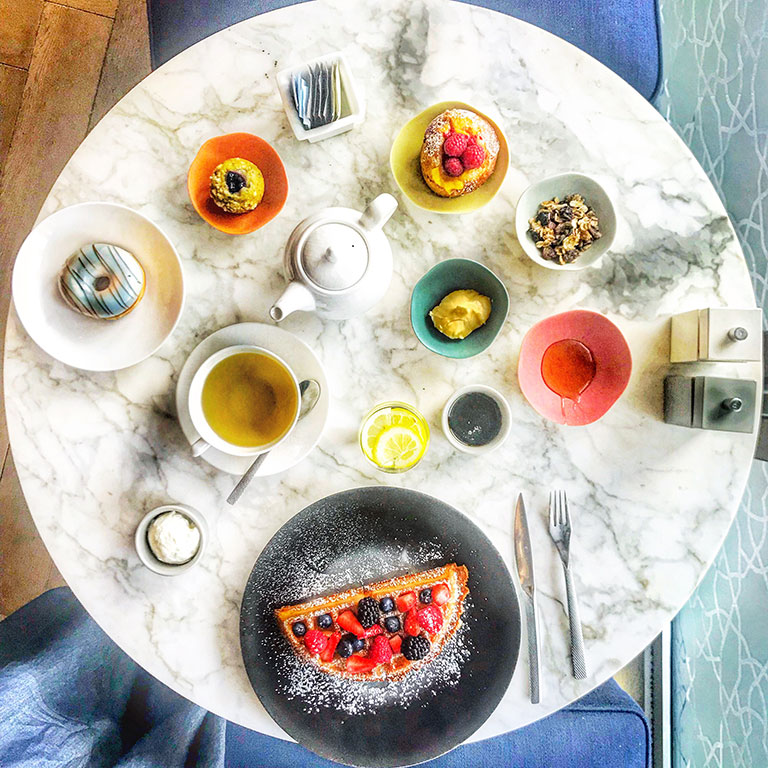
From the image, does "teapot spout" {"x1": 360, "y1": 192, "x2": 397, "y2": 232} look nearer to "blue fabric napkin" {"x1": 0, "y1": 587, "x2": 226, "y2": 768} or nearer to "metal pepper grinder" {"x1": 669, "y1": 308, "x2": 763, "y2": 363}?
"metal pepper grinder" {"x1": 669, "y1": 308, "x2": 763, "y2": 363}

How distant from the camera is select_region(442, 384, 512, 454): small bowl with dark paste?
1.26 metres

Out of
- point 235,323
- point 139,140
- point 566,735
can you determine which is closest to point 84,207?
point 139,140

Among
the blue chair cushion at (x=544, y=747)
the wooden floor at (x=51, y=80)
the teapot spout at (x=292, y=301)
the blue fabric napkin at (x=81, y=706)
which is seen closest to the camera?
the teapot spout at (x=292, y=301)

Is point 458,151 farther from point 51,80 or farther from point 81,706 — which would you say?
point 51,80

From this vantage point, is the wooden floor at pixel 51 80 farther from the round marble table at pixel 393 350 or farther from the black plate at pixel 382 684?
the black plate at pixel 382 684

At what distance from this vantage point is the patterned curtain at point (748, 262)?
5.09 ft

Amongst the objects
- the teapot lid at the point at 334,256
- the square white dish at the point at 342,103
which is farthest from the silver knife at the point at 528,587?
the square white dish at the point at 342,103

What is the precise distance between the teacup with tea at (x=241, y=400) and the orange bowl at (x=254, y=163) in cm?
23

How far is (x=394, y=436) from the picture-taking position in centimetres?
127

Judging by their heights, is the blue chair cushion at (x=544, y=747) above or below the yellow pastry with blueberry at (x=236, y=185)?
below

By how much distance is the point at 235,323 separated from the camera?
1.30m

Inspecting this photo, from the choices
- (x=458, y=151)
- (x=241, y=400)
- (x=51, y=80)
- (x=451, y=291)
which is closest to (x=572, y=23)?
(x=458, y=151)

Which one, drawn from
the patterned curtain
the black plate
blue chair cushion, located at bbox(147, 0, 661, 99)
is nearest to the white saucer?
the black plate

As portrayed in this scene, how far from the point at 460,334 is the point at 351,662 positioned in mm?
628
